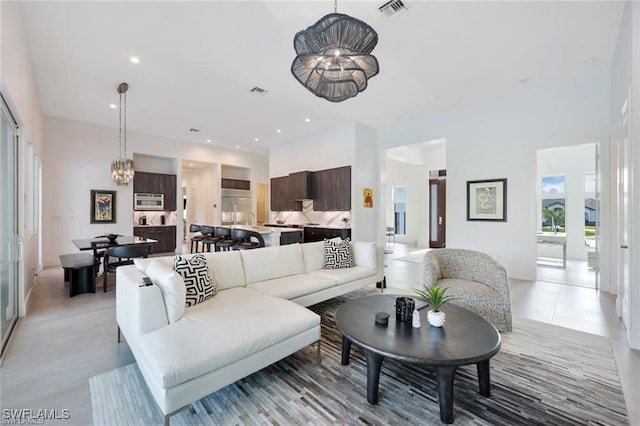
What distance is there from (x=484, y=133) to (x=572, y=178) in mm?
3460

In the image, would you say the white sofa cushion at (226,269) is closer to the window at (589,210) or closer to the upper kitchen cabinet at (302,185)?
the upper kitchen cabinet at (302,185)

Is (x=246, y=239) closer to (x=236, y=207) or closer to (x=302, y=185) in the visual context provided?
(x=302, y=185)

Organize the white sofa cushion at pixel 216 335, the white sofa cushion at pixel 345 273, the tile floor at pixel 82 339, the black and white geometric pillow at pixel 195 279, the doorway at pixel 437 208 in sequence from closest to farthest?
the white sofa cushion at pixel 216 335 < the tile floor at pixel 82 339 < the black and white geometric pillow at pixel 195 279 < the white sofa cushion at pixel 345 273 < the doorway at pixel 437 208

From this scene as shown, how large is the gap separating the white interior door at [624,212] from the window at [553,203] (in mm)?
4622

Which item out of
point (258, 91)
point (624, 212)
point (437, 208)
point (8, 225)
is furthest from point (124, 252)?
point (437, 208)

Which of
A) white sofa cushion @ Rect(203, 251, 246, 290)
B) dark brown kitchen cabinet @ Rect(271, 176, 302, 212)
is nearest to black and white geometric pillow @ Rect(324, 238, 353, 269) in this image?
white sofa cushion @ Rect(203, 251, 246, 290)

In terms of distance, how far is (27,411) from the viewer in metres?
1.79

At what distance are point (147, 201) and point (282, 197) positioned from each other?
4007 millimetres

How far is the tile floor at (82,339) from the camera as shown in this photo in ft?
6.36

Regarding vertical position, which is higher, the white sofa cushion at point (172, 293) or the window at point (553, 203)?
the window at point (553, 203)

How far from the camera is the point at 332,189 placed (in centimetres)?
763

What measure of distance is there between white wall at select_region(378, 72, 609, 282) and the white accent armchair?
9.31 feet

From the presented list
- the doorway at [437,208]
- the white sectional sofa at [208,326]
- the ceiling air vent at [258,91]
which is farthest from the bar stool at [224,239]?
the doorway at [437,208]

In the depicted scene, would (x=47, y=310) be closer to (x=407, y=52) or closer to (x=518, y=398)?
(x=518, y=398)
